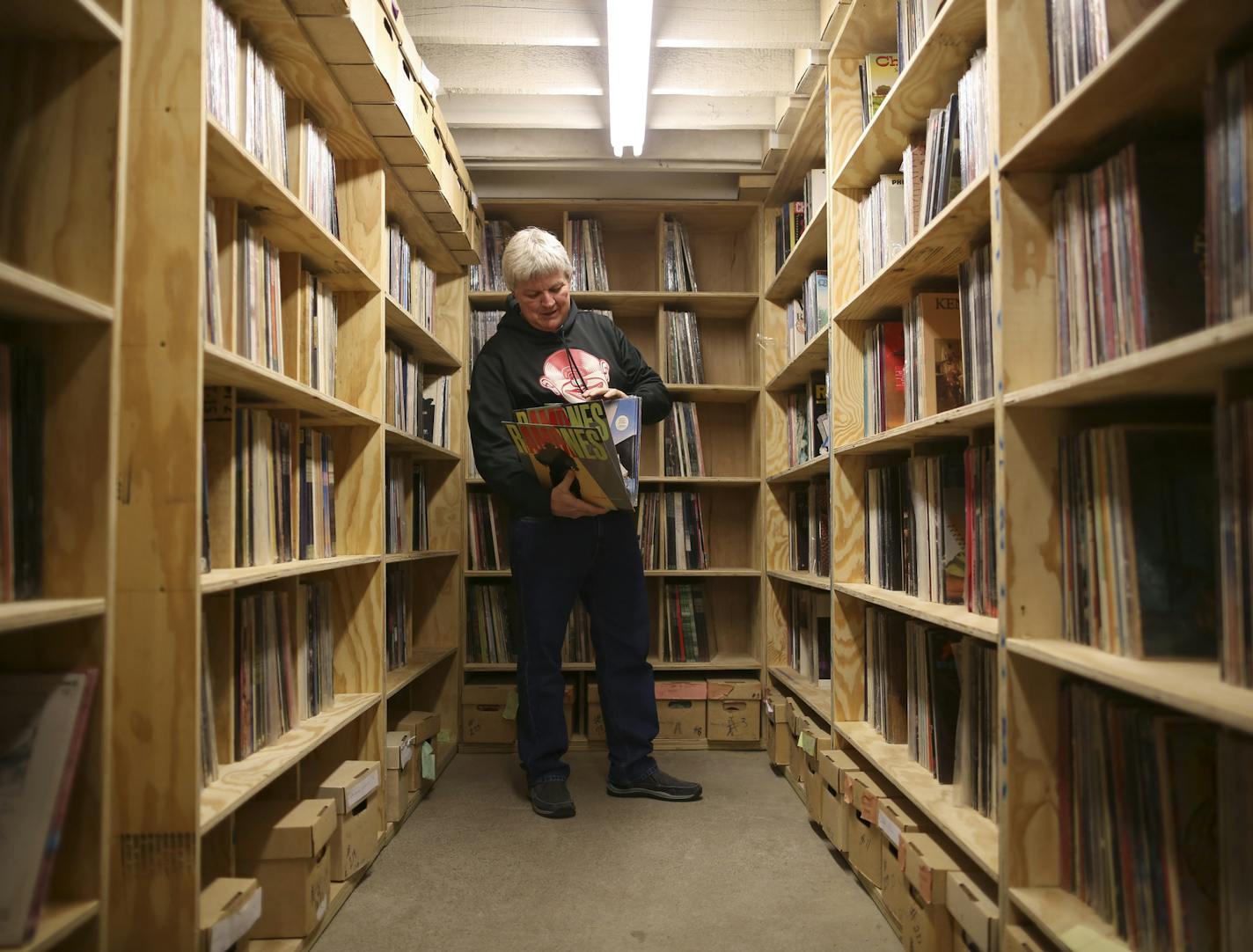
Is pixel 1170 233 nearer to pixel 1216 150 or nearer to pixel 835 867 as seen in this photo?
pixel 1216 150

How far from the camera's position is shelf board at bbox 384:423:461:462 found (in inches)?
94.1

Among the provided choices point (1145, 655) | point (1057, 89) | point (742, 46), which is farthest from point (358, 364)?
point (1145, 655)

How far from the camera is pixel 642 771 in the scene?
2.58 meters

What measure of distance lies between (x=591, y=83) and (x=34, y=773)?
2.52 metres

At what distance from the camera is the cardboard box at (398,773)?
222cm

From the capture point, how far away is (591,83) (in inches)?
109

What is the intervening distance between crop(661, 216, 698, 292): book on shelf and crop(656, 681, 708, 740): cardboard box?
1591mm

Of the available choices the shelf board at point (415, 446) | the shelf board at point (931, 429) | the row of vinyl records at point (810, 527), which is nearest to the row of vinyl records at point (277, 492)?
the shelf board at point (415, 446)

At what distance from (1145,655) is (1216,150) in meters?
0.61

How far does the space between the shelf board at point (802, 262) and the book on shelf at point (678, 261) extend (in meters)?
0.35

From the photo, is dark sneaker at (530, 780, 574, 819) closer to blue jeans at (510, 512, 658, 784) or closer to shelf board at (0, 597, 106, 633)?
blue jeans at (510, 512, 658, 784)

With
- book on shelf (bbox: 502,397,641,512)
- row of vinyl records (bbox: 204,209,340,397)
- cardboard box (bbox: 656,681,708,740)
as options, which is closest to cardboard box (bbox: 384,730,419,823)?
book on shelf (bbox: 502,397,641,512)

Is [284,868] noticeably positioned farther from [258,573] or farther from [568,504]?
[568,504]

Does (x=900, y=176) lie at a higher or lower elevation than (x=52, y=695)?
higher
